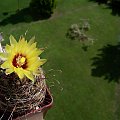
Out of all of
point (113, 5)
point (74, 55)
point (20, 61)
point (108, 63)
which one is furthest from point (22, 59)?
point (113, 5)

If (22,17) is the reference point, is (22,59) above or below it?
above

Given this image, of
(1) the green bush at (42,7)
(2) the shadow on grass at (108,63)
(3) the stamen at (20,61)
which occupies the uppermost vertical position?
(3) the stamen at (20,61)

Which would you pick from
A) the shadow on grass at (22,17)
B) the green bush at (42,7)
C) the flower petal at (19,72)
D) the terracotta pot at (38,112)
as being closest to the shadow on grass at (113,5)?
the green bush at (42,7)

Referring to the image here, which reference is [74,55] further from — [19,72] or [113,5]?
[19,72]

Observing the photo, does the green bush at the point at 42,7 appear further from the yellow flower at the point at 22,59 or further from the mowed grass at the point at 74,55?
the yellow flower at the point at 22,59

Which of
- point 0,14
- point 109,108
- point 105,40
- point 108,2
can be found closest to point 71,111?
point 109,108

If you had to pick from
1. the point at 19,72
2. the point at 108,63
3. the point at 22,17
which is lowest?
the point at 108,63
